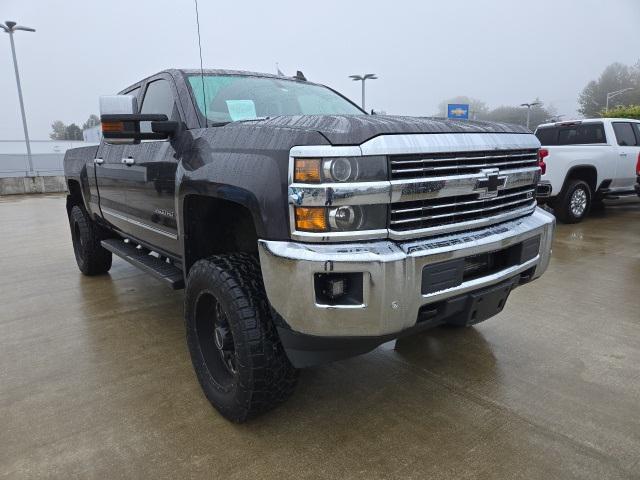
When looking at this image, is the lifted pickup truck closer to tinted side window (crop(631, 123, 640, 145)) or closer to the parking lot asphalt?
the parking lot asphalt

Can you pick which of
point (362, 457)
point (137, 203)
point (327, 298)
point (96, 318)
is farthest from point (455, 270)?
point (96, 318)

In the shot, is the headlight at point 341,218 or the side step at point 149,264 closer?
the headlight at point 341,218

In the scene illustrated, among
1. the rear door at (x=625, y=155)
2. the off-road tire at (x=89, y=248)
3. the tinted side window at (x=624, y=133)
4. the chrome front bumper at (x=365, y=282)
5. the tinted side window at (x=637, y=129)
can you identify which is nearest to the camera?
the chrome front bumper at (x=365, y=282)

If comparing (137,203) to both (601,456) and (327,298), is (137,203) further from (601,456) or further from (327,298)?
(601,456)

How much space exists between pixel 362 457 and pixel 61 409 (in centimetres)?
162

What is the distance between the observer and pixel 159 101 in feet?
11.2

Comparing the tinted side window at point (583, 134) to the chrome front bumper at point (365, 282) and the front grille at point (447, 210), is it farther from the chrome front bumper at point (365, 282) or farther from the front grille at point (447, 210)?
the chrome front bumper at point (365, 282)

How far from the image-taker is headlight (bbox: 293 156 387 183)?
6.14 ft

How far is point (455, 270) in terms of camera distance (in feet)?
6.82

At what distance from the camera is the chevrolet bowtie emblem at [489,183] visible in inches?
88.7

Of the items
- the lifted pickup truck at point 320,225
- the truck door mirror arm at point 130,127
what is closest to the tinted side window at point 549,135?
the lifted pickup truck at point 320,225

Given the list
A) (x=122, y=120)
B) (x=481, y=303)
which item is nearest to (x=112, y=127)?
(x=122, y=120)

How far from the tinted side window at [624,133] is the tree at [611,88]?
70.4 m

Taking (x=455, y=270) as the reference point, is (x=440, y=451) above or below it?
below
